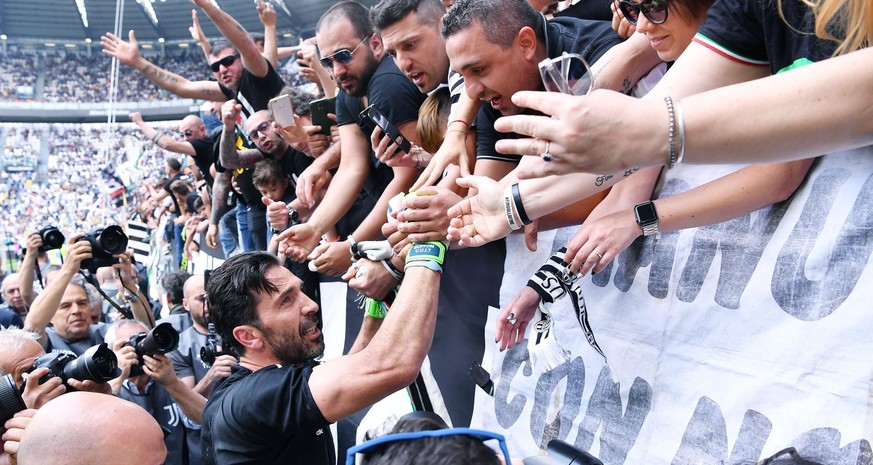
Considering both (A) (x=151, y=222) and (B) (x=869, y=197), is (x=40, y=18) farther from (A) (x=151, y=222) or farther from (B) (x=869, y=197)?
(B) (x=869, y=197)

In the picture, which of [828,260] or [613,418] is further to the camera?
[613,418]

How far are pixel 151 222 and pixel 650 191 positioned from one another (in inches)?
541

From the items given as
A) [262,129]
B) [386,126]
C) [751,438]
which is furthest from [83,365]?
[262,129]

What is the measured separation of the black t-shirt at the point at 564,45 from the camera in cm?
272

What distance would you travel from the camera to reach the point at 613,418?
2293 millimetres

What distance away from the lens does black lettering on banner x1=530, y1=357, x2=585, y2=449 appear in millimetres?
2494

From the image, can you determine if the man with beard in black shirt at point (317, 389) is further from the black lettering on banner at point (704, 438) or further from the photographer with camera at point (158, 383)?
the photographer with camera at point (158, 383)

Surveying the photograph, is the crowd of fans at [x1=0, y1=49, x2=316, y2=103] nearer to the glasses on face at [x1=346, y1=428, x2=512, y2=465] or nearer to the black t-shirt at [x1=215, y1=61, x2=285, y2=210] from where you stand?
the black t-shirt at [x1=215, y1=61, x2=285, y2=210]

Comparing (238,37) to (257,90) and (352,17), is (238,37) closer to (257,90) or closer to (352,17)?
(257,90)

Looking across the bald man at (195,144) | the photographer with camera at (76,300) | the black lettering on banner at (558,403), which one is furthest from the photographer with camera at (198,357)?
the bald man at (195,144)

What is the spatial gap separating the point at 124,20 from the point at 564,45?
37.8 m

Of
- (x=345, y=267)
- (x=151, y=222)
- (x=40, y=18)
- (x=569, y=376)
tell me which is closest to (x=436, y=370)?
(x=345, y=267)

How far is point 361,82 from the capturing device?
3.99 metres

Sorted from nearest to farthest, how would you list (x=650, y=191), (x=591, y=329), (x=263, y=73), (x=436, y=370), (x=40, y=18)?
1. (x=650, y=191)
2. (x=591, y=329)
3. (x=436, y=370)
4. (x=263, y=73)
5. (x=40, y=18)
